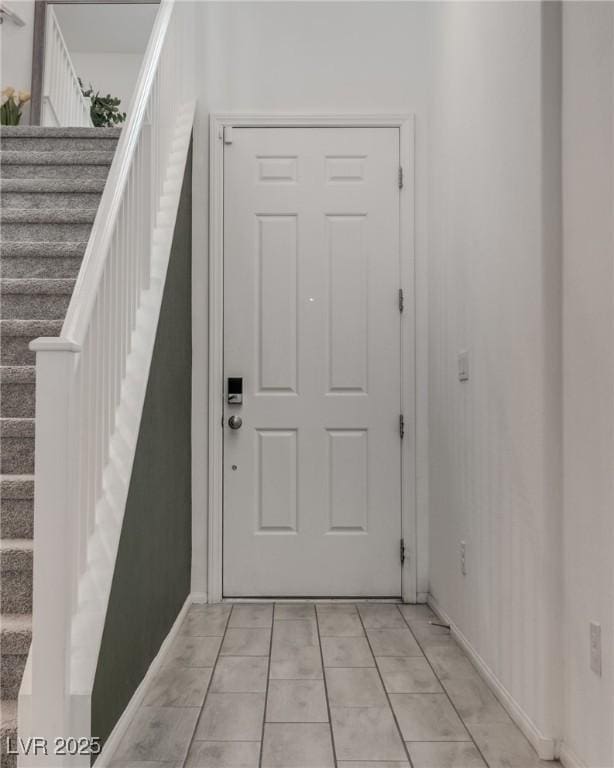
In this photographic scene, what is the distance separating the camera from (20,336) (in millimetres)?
2584

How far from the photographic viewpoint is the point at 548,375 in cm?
182

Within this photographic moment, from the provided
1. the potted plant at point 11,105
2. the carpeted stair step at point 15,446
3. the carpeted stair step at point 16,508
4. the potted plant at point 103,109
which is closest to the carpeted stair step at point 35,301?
the carpeted stair step at point 15,446

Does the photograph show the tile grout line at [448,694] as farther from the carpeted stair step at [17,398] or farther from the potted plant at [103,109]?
the potted plant at [103,109]

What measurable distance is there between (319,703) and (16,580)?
3.33ft

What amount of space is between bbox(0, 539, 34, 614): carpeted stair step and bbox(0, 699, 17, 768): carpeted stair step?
288 millimetres

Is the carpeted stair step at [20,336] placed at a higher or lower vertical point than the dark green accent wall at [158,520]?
higher

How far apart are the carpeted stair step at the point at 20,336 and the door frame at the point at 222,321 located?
1018 millimetres

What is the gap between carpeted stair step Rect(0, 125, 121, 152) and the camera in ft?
11.8

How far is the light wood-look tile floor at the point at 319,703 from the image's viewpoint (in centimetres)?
179

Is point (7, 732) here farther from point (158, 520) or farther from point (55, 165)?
point (55, 165)

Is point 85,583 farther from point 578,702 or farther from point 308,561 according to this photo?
point 308,561

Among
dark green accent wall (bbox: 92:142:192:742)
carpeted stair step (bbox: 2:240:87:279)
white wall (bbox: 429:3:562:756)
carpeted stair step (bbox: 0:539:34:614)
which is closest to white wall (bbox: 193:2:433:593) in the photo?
white wall (bbox: 429:3:562:756)

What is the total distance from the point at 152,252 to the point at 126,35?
3.27m

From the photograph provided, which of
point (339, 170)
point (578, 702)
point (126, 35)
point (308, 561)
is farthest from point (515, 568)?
point (126, 35)
